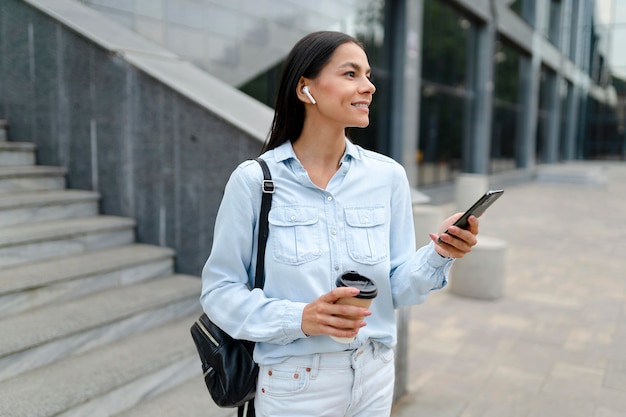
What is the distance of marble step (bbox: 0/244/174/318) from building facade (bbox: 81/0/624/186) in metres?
3.85

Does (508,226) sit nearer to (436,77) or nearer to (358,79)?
(436,77)

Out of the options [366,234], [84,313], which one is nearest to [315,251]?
[366,234]

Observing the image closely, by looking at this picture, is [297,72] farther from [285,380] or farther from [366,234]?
[285,380]

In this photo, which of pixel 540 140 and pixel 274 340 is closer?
pixel 274 340

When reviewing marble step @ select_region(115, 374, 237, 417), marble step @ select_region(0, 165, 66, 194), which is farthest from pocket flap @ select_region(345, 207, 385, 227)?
marble step @ select_region(0, 165, 66, 194)

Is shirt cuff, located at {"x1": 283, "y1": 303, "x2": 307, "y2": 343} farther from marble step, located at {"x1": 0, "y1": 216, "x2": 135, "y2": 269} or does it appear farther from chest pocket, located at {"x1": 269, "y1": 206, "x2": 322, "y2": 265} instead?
marble step, located at {"x1": 0, "y1": 216, "x2": 135, "y2": 269}

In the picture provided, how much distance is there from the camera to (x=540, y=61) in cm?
2814

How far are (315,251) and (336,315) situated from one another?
29cm

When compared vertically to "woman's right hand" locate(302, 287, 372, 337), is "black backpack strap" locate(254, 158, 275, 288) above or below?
above

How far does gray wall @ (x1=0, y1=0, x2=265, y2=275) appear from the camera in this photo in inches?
174

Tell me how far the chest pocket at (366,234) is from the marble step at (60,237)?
3.15 metres

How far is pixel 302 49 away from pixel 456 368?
3.67 m

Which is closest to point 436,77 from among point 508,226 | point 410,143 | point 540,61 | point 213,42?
point 410,143

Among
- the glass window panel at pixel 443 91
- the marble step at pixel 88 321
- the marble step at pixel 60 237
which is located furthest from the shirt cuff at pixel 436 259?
the glass window panel at pixel 443 91
